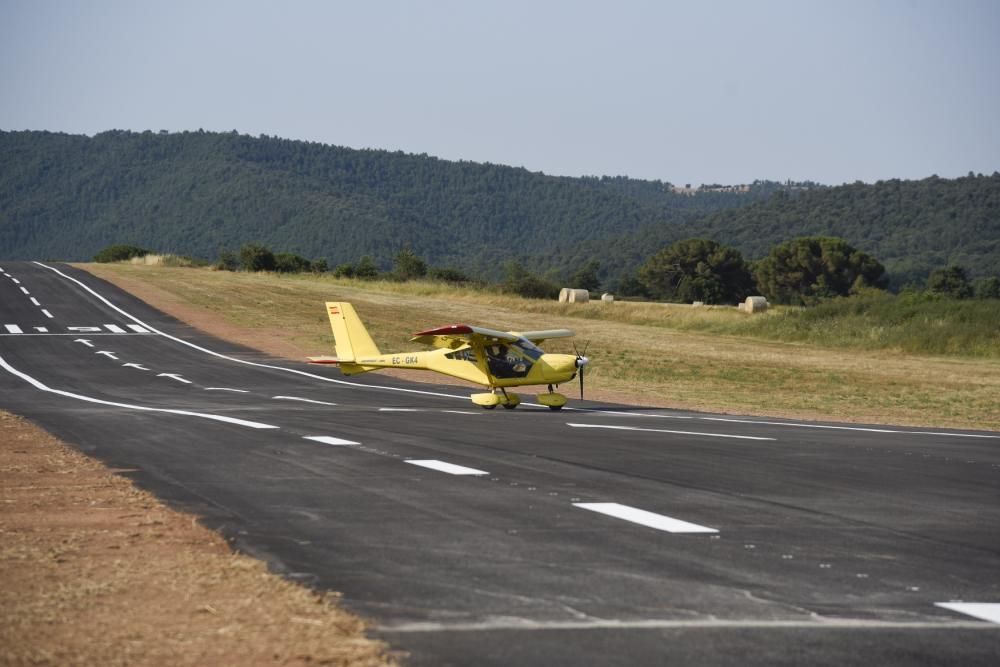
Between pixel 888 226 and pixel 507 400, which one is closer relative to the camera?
pixel 507 400

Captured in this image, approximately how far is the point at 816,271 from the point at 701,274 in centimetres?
1177

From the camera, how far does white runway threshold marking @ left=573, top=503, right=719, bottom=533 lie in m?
11.4

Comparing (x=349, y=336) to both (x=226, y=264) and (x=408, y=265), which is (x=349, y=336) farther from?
(x=408, y=265)

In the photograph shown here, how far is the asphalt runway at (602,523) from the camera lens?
24.8 ft

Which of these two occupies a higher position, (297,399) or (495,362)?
(495,362)

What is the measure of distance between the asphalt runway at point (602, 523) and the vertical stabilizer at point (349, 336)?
15.8ft

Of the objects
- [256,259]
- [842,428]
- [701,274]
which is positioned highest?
[256,259]

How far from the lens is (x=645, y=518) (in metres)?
12.0

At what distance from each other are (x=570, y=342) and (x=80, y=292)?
31.7m

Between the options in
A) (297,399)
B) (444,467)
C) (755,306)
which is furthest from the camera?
(755,306)

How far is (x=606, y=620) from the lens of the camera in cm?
781

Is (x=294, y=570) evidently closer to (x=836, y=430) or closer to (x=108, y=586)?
(x=108, y=586)

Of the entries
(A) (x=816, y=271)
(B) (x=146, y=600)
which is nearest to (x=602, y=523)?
(B) (x=146, y=600)

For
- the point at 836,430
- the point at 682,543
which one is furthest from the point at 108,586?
the point at 836,430
